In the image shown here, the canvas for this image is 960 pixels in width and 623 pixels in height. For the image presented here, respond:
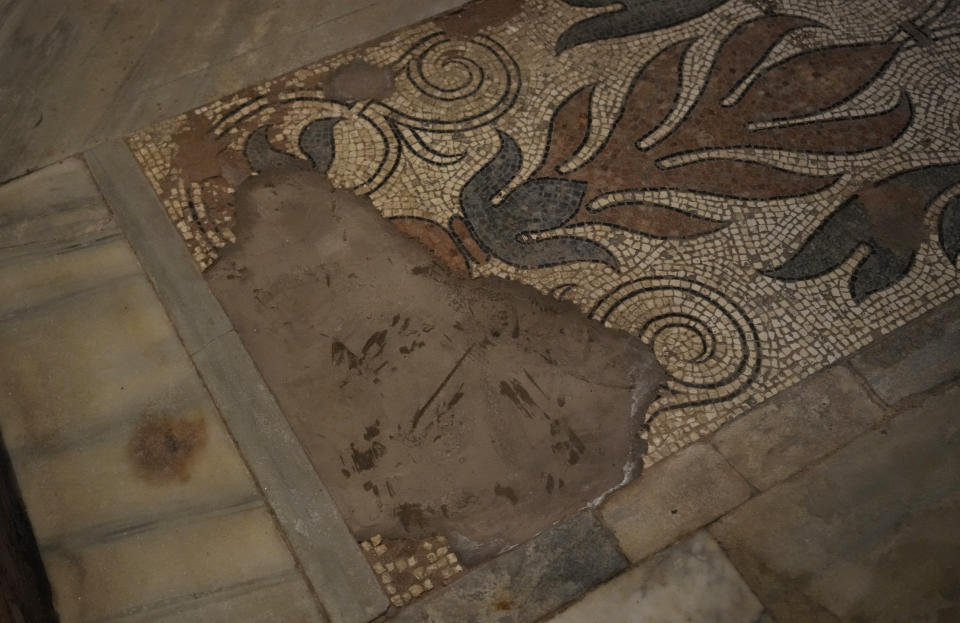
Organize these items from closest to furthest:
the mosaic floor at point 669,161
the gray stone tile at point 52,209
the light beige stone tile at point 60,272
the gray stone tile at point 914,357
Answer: the gray stone tile at point 914,357 → the mosaic floor at point 669,161 → the light beige stone tile at point 60,272 → the gray stone tile at point 52,209

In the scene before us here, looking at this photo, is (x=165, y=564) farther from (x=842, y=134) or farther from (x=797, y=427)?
(x=842, y=134)

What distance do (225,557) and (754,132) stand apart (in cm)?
289

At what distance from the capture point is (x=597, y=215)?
371cm

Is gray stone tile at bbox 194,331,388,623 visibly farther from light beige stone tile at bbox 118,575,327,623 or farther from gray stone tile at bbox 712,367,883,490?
gray stone tile at bbox 712,367,883,490

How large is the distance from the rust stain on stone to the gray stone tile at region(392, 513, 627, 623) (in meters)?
1.03

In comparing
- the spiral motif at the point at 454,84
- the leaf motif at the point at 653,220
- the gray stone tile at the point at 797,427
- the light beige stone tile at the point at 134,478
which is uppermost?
the spiral motif at the point at 454,84

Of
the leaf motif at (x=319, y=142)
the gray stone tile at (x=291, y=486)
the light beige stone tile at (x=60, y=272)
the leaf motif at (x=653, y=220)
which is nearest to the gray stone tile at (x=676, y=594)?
the gray stone tile at (x=291, y=486)

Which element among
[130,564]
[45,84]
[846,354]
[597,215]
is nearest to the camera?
[130,564]

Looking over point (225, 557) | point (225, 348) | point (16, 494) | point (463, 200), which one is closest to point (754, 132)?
point (463, 200)

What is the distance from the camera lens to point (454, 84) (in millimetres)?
4070

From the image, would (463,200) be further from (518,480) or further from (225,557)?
(225,557)

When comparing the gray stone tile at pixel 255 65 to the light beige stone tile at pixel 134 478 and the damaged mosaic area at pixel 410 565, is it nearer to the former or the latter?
the light beige stone tile at pixel 134 478

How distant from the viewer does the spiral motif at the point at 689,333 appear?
11.0 feet

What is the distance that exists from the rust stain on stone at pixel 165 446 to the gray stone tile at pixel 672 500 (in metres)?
1.61
